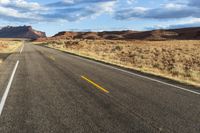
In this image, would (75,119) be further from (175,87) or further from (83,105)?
(175,87)

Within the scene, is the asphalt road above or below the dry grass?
above

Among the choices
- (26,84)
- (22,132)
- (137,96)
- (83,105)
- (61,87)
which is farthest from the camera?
(26,84)

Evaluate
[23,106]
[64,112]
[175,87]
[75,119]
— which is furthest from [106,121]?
[175,87]

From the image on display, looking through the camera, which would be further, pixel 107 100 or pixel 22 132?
pixel 107 100

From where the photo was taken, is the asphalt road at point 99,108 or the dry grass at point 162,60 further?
the dry grass at point 162,60

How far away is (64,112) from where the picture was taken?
6.53 metres

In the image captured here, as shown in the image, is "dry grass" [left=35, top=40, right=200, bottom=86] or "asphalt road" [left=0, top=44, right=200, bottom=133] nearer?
"asphalt road" [left=0, top=44, right=200, bottom=133]

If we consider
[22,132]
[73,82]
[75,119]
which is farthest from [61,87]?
[22,132]

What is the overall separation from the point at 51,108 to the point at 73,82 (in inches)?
164

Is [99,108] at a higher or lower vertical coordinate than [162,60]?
higher

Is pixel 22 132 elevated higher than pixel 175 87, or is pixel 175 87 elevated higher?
pixel 22 132

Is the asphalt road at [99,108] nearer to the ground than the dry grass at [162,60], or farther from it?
farther from it

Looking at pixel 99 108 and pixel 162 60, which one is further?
pixel 162 60

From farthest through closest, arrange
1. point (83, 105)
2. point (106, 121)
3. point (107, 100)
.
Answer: point (107, 100)
point (83, 105)
point (106, 121)
